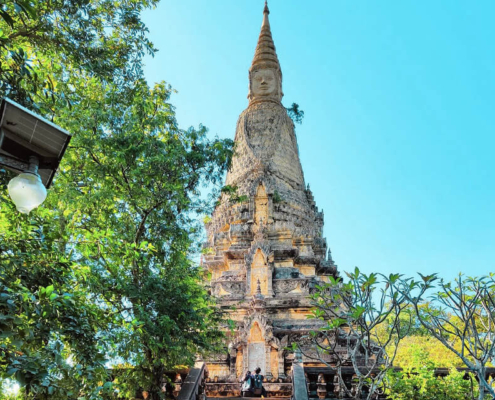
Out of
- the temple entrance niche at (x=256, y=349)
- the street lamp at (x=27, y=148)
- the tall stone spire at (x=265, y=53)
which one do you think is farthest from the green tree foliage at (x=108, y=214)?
the tall stone spire at (x=265, y=53)

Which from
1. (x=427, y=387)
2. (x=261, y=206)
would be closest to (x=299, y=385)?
(x=427, y=387)

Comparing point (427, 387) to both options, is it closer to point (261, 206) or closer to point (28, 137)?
point (28, 137)

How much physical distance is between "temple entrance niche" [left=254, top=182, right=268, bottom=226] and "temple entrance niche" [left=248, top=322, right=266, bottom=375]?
7.26 meters

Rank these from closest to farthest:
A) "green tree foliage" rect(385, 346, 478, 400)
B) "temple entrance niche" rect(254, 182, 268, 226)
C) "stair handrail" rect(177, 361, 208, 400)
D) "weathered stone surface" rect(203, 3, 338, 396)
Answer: "green tree foliage" rect(385, 346, 478, 400)
"stair handrail" rect(177, 361, 208, 400)
"weathered stone surface" rect(203, 3, 338, 396)
"temple entrance niche" rect(254, 182, 268, 226)

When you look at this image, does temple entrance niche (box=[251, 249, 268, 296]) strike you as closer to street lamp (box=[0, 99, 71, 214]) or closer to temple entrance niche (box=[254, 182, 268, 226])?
temple entrance niche (box=[254, 182, 268, 226])

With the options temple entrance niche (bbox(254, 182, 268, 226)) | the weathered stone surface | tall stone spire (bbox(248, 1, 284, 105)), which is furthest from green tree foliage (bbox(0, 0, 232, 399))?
tall stone spire (bbox(248, 1, 284, 105))

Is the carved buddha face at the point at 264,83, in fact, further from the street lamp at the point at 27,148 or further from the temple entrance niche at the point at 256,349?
the street lamp at the point at 27,148

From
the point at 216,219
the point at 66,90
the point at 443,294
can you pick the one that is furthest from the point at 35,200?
the point at 216,219

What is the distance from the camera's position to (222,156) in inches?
384

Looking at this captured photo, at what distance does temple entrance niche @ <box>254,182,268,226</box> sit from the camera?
21.9 m

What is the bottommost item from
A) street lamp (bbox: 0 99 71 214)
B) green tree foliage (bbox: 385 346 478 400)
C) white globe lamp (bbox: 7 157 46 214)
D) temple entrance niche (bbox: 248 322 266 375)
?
green tree foliage (bbox: 385 346 478 400)

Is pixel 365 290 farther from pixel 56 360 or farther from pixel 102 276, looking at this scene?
pixel 56 360

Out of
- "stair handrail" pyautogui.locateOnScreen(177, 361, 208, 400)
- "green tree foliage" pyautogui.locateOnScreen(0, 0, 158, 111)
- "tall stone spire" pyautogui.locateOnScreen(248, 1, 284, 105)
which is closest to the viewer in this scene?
"green tree foliage" pyautogui.locateOnScreen(0, 0, 158, 111)

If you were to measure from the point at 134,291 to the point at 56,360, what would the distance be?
11.4 feet
